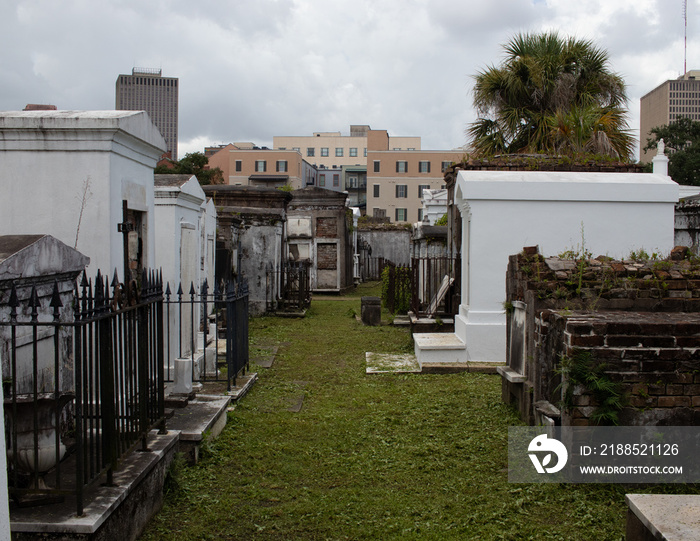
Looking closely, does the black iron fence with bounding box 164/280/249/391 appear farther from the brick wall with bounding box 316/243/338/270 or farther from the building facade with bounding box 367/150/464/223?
the building facade with bounding box 367/150/464/223

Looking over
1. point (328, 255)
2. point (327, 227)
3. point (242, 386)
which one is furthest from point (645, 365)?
point (327, 227)

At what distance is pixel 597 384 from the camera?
4.47m

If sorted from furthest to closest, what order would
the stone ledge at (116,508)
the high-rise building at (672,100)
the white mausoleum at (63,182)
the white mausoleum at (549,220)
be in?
the high-rise building at (672,100) → the white mausoleum at (549,220) → the white mausoleum at (63,182) → the stone ledge at (116,508)

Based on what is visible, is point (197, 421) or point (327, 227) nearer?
point (197, 421)

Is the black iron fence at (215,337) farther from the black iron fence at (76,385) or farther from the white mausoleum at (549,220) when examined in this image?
the white mausoleum at (549,220)

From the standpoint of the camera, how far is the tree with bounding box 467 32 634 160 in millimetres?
15430

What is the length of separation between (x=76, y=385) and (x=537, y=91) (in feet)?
48.5

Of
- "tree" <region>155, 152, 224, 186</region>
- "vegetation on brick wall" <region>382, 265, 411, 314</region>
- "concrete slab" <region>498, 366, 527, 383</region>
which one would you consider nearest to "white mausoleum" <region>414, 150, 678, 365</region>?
"concrete slab" <region>498, 366, 527, 383</region>

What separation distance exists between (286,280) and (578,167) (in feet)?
31.8

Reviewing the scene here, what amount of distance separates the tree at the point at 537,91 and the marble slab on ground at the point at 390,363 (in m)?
7.11

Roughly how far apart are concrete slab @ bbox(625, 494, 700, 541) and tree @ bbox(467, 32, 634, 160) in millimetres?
12783

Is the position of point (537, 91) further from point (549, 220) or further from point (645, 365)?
point (645, 365)

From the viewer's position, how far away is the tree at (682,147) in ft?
91.3

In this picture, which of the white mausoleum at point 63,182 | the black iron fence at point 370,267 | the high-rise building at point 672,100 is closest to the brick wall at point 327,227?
the black iron fence at point 370,267
